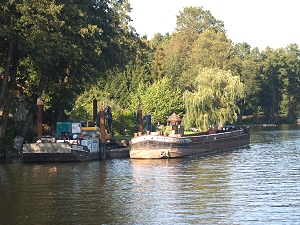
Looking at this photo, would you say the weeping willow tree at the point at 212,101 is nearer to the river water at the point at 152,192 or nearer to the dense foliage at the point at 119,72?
the dense foliage at the point at 119,72

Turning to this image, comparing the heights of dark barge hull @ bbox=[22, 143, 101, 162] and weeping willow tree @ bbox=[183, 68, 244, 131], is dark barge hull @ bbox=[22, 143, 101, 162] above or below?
below

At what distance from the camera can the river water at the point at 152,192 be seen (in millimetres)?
27094

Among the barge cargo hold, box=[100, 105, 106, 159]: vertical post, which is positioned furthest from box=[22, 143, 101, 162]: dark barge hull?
box=[100, 105, 106, 159]: vertical post

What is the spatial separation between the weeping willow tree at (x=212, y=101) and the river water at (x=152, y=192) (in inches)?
1250

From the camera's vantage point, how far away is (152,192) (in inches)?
1330

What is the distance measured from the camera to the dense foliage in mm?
50219

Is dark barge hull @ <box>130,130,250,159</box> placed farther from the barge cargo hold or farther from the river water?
the barge cargo hold

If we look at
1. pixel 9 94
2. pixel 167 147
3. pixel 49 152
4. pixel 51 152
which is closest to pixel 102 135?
pixel 167 147

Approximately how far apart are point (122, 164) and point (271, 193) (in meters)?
17.7

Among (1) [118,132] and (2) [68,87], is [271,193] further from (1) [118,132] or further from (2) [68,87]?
(1) [118,132]

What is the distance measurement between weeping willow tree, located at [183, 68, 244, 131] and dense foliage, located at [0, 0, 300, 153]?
0.13m

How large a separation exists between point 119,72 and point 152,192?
47730 mm

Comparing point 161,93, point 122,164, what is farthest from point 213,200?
point 161,93

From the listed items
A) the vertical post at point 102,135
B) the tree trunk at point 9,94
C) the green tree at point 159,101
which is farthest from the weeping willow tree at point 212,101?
the tree trunk at point 9,94
